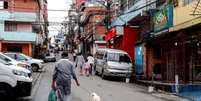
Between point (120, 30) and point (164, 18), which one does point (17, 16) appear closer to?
point (120, 30)

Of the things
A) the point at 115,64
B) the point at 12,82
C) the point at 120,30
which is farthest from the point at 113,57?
the point at 12,82

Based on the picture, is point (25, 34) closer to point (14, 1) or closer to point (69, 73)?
point (14, 1)

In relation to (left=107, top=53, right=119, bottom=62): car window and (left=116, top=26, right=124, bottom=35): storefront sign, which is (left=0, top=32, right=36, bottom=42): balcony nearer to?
(left=116, top=26, right=124, bottom=35): storefront sign

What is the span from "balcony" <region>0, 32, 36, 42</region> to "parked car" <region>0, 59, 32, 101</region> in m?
50.7

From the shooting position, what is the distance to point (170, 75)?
30.8 meters

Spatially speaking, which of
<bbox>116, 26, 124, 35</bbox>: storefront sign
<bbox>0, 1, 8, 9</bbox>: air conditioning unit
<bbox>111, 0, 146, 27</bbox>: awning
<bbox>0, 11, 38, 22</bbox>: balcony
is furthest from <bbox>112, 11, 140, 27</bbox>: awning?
<bbox>0, 1, 8, 9</bbox>: air conditioning unit

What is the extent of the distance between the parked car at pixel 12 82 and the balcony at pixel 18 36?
50733 mm

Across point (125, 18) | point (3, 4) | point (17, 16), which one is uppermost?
point (3, 4)

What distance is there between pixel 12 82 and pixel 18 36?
5181 centimetres

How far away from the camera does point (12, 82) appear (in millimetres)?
17141

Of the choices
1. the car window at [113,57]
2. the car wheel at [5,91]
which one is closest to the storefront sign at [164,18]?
the car window at [113,57]

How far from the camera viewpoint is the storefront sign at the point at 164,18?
31.0 m

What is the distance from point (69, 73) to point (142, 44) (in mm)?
25317

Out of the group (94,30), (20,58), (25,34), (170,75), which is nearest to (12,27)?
(25,34)
